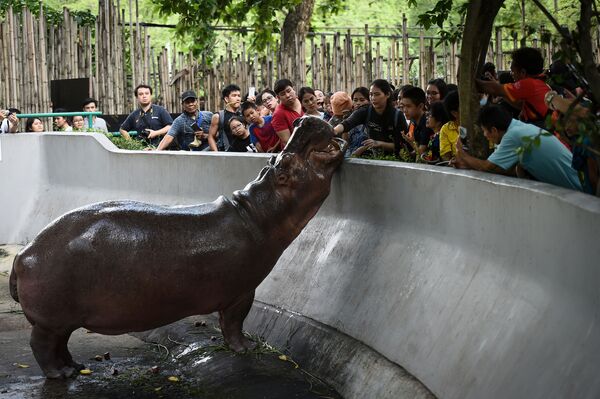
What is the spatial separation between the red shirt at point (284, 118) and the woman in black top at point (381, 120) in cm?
83

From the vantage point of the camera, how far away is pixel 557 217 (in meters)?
4.28

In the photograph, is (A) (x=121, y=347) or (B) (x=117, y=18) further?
(B) (x=117, y=18)

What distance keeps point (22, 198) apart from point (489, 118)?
715 centimetres

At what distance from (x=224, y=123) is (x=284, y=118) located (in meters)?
2.34

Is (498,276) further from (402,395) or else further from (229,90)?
(229,90)

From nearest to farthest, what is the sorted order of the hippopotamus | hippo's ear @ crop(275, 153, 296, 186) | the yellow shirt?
1. the hippopotamus
2. hippo's ear @ crop(275, 153, 296, 186)
3. the yellow shirt

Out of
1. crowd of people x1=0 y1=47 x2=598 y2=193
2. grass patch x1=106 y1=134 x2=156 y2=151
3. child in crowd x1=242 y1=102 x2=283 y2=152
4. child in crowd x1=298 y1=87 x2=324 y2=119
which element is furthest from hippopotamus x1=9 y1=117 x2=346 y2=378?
grass patch x1=106 y1=134 x2=156 y2=151

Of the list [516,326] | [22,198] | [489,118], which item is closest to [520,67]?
[489,118]

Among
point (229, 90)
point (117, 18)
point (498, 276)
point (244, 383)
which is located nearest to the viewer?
point (498, 276)

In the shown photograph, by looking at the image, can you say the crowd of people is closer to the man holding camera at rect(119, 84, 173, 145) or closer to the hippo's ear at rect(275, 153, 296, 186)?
the man holding camera at rect(119, 84, 173, 145)

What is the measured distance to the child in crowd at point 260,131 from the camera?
9.84 m

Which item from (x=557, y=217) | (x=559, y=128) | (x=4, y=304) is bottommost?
(x=4, y=304)

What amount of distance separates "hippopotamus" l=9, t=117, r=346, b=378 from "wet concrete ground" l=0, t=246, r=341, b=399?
10.0 inches

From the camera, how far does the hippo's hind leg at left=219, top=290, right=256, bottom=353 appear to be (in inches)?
258
